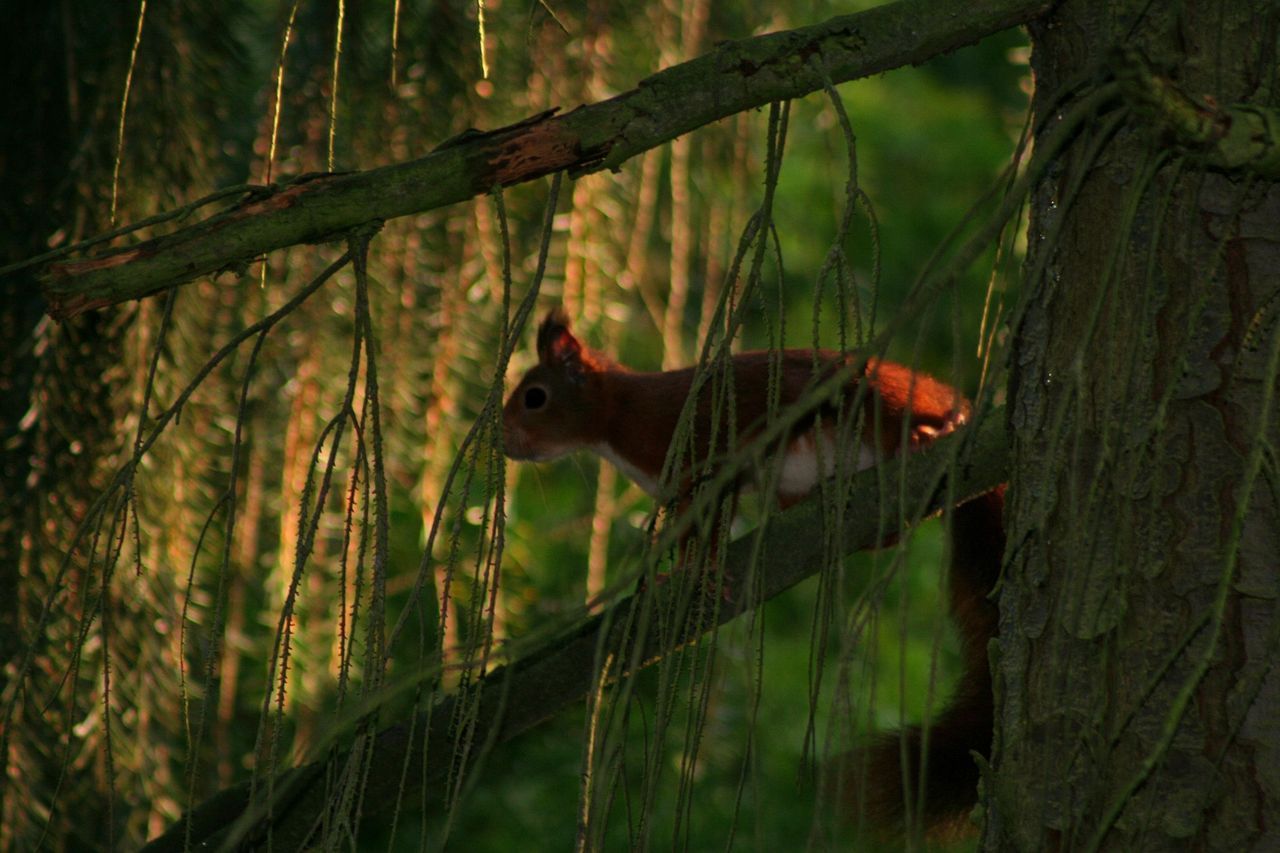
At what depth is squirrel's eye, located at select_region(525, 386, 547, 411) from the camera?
111 inches

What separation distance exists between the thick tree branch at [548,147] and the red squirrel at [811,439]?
189 millimetres

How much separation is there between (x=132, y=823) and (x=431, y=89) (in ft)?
3.29

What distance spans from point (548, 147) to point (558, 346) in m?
1.77

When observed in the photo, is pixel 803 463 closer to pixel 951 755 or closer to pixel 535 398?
pixel 535 398

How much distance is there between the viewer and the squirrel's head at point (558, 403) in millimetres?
2791

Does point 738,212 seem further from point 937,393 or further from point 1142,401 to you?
point 1142,401

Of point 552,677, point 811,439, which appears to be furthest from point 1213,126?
point 811,439

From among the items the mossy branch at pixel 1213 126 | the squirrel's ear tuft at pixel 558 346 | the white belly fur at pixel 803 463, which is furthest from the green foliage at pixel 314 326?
the mossy branch at pixel 1213 126

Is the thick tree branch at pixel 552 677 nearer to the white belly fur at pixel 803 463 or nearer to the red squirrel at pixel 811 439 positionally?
the red squirrel at pixel 811 439

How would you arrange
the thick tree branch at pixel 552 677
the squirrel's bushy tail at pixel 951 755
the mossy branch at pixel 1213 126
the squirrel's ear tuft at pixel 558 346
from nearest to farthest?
the mossy branch at pixel 1213 126, the thick tree branch at pixel 552 677, the squirrel's bushy tail at pixel 951 755, the squirrel's ear tuft at pixel 558 346

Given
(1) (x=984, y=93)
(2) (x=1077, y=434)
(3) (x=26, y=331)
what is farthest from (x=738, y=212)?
(1) (x=984, y=93)

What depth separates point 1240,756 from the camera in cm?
102

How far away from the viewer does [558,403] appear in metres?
2.81

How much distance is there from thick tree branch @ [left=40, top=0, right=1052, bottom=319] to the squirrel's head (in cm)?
172
